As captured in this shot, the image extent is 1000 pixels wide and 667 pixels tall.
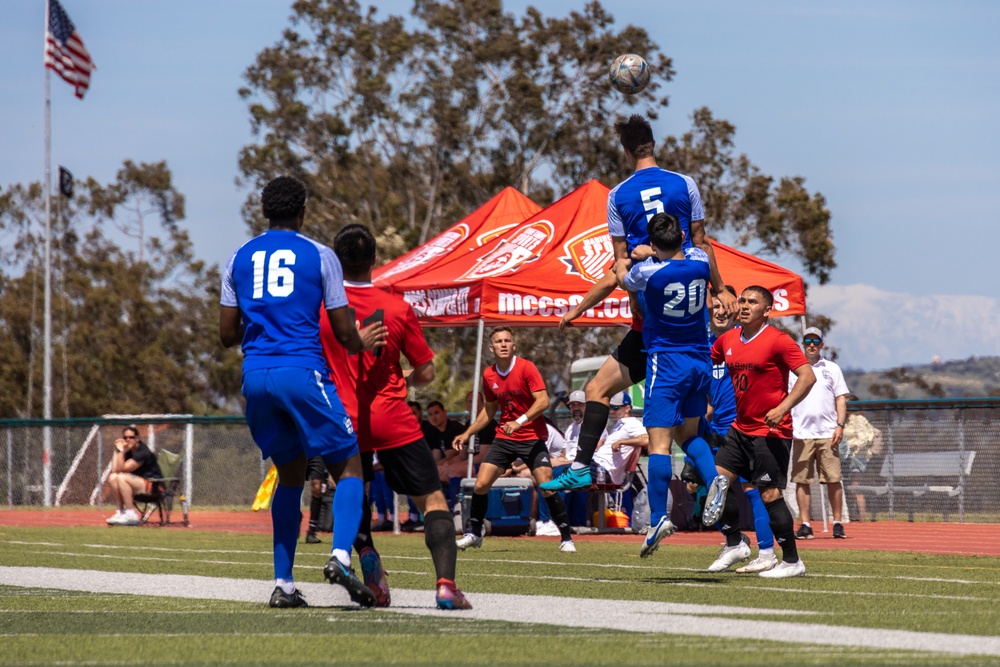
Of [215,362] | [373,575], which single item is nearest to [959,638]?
[373,575]

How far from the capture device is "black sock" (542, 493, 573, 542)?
14.9 metres

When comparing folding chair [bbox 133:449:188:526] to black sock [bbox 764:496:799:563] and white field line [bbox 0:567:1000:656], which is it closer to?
white field line [bbox 0:567:1000:656]

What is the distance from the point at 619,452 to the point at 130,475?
8633 mm

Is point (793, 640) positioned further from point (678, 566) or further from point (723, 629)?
point (678, 566)

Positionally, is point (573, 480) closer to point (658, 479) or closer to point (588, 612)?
point (658, 479)

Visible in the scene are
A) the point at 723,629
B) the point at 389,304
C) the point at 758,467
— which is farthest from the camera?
the point at 758,467

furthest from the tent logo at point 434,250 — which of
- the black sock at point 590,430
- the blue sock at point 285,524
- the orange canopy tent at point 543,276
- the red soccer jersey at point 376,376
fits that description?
the blue sock at point 285,524

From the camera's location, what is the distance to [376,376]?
26.0 ft

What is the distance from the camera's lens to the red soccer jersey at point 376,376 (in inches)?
310

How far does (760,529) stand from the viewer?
10.9 metres

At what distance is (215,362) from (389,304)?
49972mm

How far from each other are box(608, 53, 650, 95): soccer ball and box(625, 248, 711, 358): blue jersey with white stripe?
2.76 m

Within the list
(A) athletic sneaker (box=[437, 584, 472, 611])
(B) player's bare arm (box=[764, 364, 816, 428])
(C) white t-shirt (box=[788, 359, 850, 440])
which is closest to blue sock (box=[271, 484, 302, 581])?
(A) athletic sneaker (box=[437, 584, 472, 611])

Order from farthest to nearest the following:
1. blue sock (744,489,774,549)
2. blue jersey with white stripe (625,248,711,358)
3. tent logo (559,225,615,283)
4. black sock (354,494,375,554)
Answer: tent logo (559,225,615,283), blue sock (744,489,774,549), blue jersey with white stripe (625,248,711,358), black sock (354,494,375,554)
